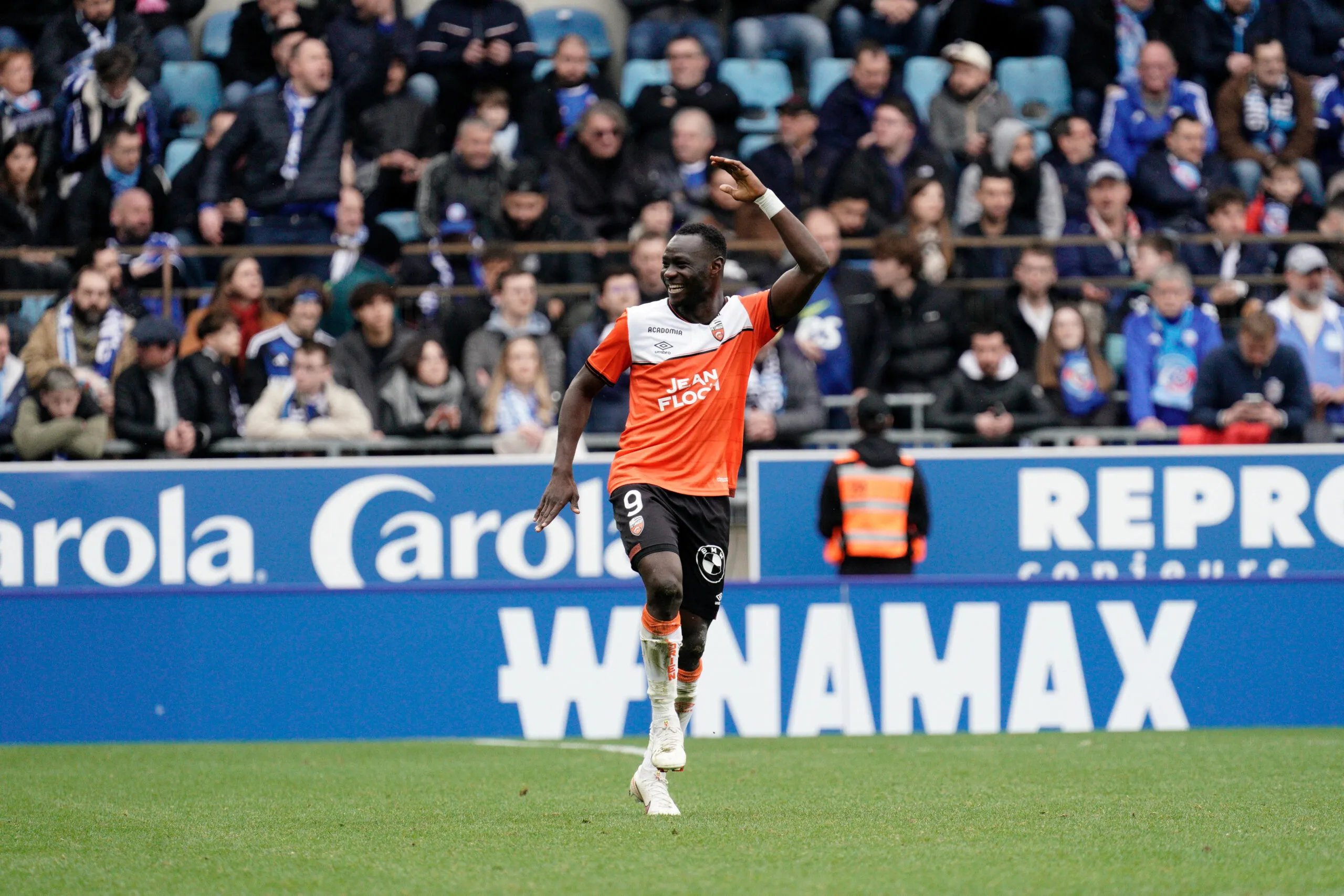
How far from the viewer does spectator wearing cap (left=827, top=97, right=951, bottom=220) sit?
1498 centimetres

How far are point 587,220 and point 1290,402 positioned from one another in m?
5.73

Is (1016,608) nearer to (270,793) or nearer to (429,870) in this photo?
(270,793)

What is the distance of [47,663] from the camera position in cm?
1136

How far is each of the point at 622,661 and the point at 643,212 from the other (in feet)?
14.5

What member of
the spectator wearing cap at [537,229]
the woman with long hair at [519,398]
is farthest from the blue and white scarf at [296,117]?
the woman with long hair at [519,398]

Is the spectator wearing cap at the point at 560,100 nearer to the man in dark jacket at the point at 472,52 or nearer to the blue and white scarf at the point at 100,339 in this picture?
the man in dark jacket at the point at 472,52

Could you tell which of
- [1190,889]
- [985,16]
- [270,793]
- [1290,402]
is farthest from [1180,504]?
[1190,889]

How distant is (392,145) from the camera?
15461 millimetres

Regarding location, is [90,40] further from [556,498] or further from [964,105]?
[556,498]

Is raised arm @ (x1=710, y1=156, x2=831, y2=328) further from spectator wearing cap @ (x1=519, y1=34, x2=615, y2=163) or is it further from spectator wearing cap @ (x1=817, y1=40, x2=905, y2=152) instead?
spectator wearing cap @ (x1=817, y1=40, x2=905, y2=152)

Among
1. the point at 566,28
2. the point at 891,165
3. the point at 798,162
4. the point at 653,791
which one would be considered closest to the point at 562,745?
Answer: the point at 653,791

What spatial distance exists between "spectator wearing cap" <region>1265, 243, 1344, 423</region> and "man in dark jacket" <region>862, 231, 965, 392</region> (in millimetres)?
2612

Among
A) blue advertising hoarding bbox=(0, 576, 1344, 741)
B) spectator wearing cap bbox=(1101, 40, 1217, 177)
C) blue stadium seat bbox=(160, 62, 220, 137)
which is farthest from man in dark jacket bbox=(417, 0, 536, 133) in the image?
blue advertising hoarding bbox=(0, 576, 1344, 741)

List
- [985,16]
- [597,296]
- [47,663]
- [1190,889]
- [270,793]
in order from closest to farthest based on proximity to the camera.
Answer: [1190,889]
[270,793]
[47,663]
[597,296]
[985,16]
